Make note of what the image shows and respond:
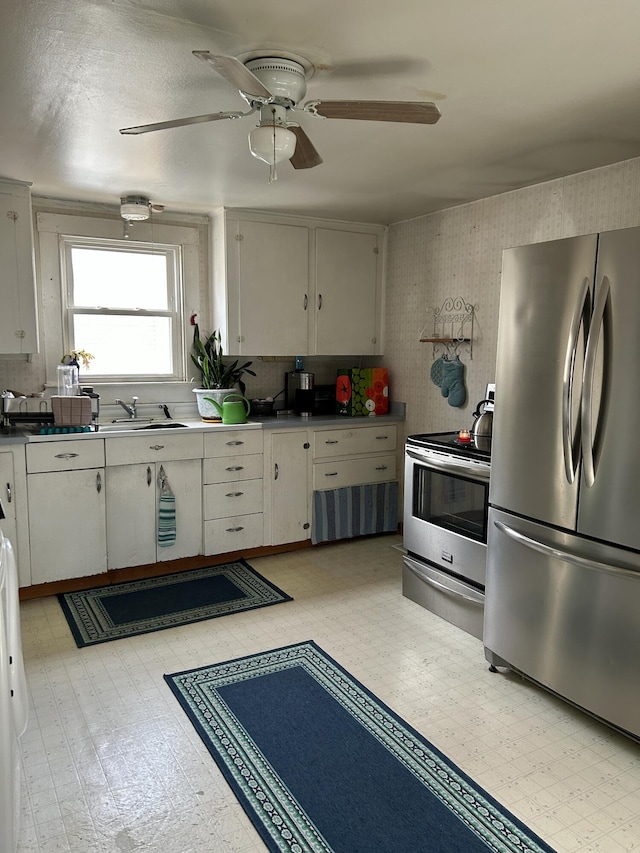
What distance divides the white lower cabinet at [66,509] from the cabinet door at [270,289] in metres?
1.27

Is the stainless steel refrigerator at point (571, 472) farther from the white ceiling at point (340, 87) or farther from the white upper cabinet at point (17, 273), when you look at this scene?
the white upper cabinet at point (17, 273)

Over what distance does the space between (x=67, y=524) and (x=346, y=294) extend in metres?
2.47

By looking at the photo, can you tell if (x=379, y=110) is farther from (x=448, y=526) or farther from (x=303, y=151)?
(x=448, y=526)

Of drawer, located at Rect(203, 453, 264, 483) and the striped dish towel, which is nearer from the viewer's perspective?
the striped dish towel

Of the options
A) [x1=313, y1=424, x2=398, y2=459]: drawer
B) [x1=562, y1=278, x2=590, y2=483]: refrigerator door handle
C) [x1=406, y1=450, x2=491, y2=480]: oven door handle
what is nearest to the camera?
[x1=562, y1=278, x2=590, y2=483]: refrigerator door handle

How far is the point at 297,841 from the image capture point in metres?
1.84

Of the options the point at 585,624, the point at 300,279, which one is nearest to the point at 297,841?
the point at 585,624

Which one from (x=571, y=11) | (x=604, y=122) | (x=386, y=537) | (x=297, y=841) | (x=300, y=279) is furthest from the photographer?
(x=386, y=537)

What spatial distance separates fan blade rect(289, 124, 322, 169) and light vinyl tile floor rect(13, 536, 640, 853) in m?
2.17

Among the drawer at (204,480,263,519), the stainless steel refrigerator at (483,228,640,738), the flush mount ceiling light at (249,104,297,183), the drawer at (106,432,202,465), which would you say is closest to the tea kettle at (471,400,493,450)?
the stainless steel refrigerator at (483,228,640,738)

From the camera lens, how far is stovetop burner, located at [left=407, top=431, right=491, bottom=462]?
3054 millimetres

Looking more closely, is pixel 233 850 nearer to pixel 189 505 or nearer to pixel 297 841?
pixel 297 841

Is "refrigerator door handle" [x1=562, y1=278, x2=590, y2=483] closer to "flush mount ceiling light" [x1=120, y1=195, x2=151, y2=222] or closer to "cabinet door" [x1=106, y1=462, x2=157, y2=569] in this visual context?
"cabinet door" [x1=106, y1=462, x2=157, y2=569]

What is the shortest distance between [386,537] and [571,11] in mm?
3624
